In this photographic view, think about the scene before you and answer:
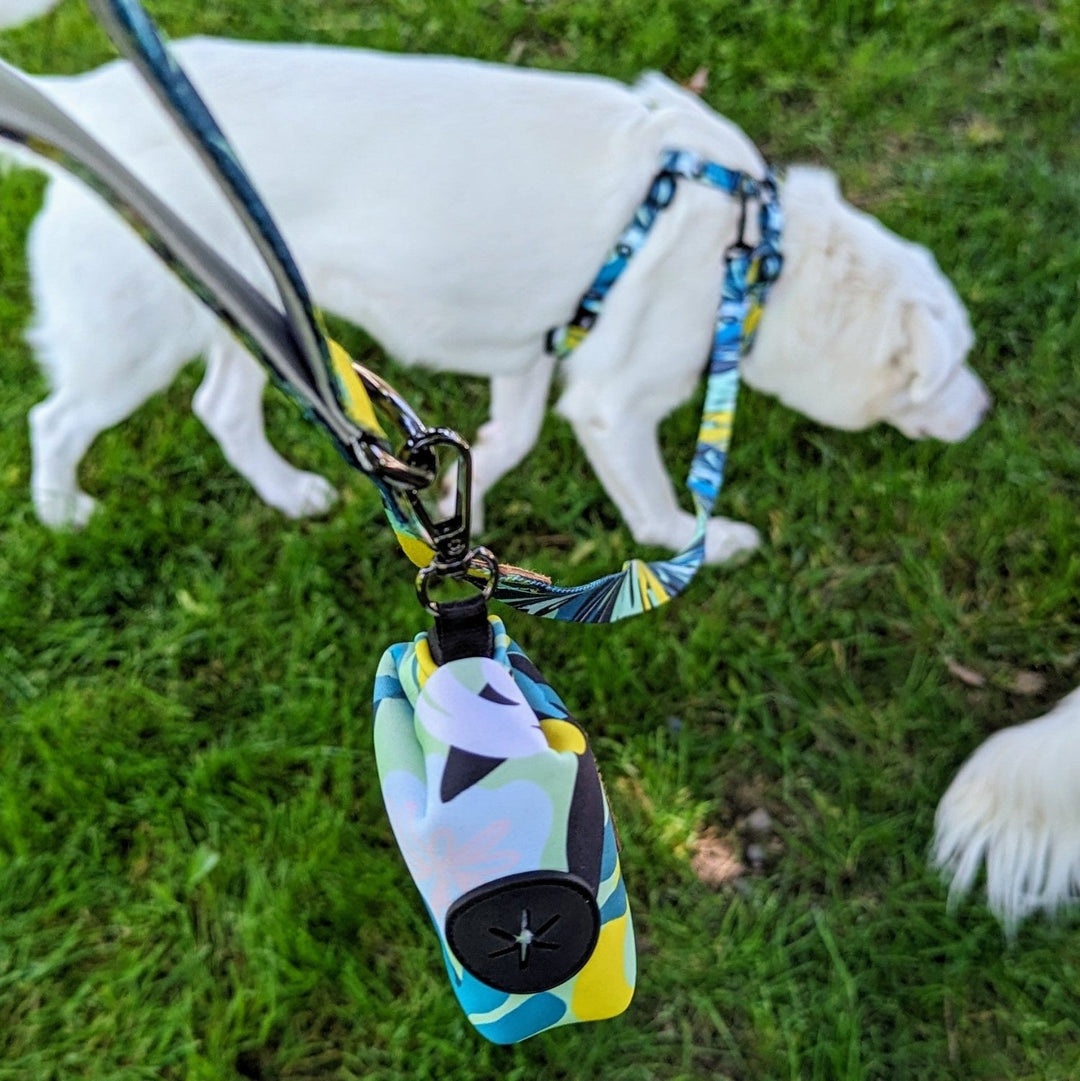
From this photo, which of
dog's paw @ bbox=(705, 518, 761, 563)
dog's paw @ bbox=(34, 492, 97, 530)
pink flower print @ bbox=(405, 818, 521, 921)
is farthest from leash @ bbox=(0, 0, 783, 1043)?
dog's paw @ bbox=(34, 492, 97, 530)

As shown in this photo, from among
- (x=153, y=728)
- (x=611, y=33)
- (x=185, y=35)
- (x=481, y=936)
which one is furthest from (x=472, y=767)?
(x=185, y=35)

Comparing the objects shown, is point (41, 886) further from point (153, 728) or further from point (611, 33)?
point (611, 33)

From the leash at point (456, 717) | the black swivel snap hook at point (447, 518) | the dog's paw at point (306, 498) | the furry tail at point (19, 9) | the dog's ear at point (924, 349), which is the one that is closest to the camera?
the leash at point (456, 717)

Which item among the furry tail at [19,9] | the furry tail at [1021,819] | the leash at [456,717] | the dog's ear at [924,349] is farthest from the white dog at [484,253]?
the leash at [456,717]

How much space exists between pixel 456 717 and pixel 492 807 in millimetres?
97

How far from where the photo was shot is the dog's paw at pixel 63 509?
2.51 metres

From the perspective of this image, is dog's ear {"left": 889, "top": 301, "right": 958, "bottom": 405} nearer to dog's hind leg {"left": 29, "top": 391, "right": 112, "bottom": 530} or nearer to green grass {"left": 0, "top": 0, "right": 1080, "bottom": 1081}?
green grass {"left": 0, "top": 0, "right": 1080, "bottom": 1081}

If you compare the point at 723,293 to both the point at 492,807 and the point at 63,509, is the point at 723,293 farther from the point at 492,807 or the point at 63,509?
the point at 63,509

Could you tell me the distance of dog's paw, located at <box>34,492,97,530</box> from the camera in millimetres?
2514

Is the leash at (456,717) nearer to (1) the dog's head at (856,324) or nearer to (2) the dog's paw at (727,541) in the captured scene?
(1) the dog's head at (856,324)

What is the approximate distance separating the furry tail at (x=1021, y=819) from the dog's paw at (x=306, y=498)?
1705 mm

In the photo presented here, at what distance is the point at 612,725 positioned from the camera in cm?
234

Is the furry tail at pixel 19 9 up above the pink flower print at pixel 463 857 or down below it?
above

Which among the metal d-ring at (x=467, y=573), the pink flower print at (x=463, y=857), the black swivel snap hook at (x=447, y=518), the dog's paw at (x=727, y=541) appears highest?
the black swivel snap hook at (x=447, y=518)
